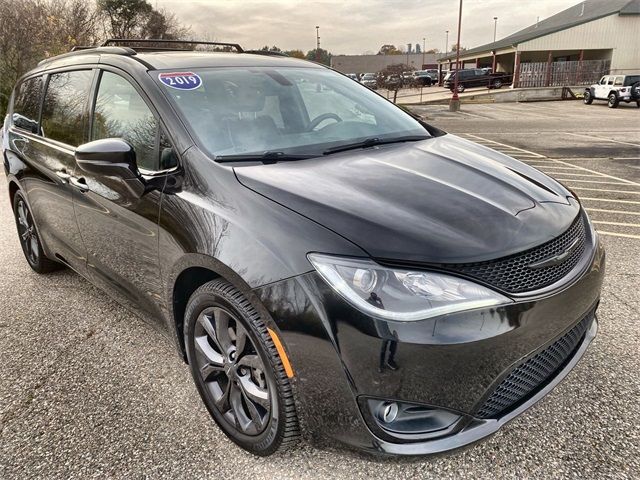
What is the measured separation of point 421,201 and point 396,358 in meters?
0.67

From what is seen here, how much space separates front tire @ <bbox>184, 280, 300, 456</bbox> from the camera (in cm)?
187

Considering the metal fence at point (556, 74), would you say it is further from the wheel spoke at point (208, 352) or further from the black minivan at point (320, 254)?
the wheel spoke at point (208, 352)

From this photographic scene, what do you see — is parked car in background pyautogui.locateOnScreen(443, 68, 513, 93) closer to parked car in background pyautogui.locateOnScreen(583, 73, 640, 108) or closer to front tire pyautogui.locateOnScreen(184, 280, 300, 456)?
parked car in background pyautogui.locateOnScreen(583, 73, 640, 108)

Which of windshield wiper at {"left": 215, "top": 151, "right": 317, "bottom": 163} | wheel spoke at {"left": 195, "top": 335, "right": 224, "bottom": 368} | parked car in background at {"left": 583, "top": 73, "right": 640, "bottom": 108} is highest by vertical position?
windshield wiper at {"left": 215, "top": 151, "right": 317, "bottom": 163}

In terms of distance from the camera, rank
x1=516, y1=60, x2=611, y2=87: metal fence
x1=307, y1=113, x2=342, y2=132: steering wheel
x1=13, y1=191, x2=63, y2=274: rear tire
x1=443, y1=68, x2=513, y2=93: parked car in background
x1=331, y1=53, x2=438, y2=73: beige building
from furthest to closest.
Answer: x1=331, y1=53, x2=438, y2=73: beige building < x1=443, y1=68, x2=513, y2=93: parked car in background < x1=516, y1=60, x2=611, y2=87: metal fence < x1=13, y1=191, x2=63, y2=274: rear tire < x1=307, y1=113, x2=342, y2=132: steering wheel

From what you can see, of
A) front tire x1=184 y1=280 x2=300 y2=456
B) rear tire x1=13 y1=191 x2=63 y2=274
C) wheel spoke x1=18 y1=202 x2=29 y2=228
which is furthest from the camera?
wheel spoke x1=18 y1=202 x2=29 y2=228

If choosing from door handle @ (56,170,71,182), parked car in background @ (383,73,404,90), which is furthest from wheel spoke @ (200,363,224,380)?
parked car in background @ (383,73,404,90)

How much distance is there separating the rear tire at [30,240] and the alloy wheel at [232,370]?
2522 mm

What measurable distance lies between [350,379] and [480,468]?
823 millimetres

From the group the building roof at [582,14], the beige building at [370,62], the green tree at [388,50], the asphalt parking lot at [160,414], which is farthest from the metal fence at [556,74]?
the green tree at [388,50]

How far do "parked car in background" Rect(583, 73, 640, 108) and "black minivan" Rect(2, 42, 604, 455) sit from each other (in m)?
26.7

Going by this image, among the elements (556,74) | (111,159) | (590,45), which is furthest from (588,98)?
(111,159)

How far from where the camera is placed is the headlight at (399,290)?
1627 millimetres

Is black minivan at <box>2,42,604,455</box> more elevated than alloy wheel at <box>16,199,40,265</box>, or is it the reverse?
black minivan at <box>2,42,604,455</box>
